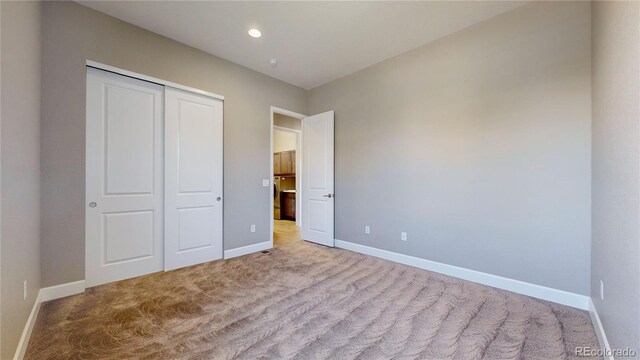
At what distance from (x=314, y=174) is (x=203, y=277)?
2389 millimetres

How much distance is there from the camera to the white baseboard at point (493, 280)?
221 centimetres

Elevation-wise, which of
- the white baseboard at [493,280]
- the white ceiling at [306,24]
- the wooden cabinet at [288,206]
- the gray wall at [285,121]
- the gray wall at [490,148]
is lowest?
the white baseboard at [493,280]

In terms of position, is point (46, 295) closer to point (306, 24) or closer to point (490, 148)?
point (306, 24)

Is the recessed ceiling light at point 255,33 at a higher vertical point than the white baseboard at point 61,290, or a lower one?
higher

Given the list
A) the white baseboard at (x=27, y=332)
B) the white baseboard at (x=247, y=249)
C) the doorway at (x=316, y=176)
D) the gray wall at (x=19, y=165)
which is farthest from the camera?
the doorway at (x=316, y=176)

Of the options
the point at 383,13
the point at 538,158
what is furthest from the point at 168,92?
the point at 538,158

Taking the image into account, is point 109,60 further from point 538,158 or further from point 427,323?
point 538,158

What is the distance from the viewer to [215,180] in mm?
3480

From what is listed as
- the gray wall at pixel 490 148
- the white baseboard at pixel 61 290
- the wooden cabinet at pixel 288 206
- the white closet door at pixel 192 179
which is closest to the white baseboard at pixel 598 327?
A: the gray wall at pixel 490 148

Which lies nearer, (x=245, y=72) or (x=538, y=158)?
(x=538, y=158)

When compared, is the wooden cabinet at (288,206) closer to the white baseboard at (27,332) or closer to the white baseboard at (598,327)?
the white baseboard at (27,332)

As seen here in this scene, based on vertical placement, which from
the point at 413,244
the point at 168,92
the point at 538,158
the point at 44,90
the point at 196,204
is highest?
the point at 168,92

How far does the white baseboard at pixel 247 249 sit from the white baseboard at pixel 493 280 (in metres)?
1.58

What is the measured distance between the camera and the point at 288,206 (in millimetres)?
6961
